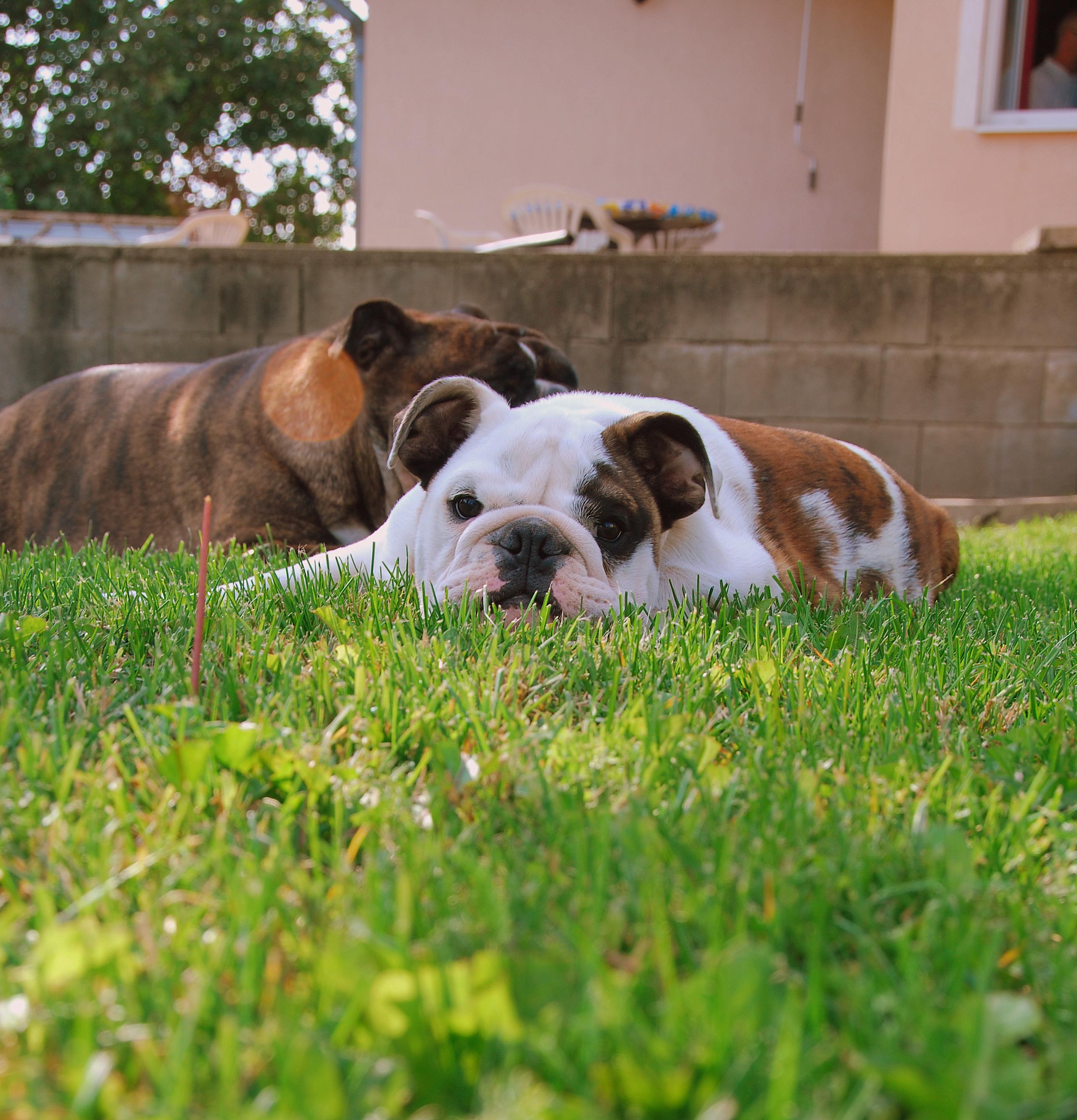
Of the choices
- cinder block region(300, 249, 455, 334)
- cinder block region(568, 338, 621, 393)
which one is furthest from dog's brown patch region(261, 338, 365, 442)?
cinder block region(568, 338, 621, 393)

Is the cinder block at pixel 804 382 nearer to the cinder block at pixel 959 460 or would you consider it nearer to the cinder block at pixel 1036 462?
the cinder block at pixel 959 460

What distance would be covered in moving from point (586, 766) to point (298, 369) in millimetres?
3500

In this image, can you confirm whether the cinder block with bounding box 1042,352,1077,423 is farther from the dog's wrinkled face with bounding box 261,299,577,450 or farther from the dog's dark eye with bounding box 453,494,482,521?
the dog's dark eye with bounding box 453,494,482,521

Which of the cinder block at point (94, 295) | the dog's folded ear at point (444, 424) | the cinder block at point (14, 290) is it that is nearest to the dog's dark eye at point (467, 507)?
the dog's folded ear at point (444, 424)

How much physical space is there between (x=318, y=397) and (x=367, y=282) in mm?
2740

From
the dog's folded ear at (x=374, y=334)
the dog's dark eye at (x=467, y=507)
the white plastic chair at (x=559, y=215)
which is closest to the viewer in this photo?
the dog's dark eye at (x=467, y=507)

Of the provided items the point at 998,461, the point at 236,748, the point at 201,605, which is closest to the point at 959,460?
the point at 998,461

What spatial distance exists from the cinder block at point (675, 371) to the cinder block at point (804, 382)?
8 cm

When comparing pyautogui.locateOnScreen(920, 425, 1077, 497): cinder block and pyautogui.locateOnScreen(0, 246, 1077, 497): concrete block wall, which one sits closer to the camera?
pyautogui.locateOnScreen(0, 246, 1077, 497): concrete block wall

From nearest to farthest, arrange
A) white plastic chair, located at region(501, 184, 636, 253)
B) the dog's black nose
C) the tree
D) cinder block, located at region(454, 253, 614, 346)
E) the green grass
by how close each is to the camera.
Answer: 1. the green grass
2. the dog's black nose
3. cinder block, located at region(454, 253, 614, 346)
4. white plastic chair, located at region(501, 184, 636, 253)
5. the tree

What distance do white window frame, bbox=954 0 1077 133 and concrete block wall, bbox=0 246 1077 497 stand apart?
2327 millimetres

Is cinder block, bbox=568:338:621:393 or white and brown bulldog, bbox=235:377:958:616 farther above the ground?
cinder block, bbox=568:338:621:393

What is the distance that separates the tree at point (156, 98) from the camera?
86.7ft

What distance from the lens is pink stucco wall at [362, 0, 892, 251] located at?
38.3 ft
